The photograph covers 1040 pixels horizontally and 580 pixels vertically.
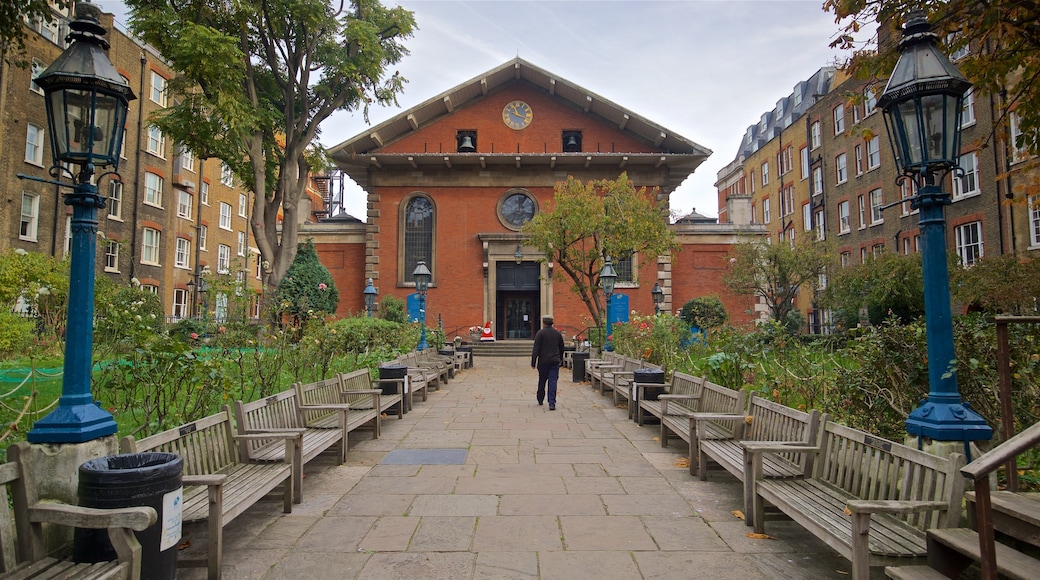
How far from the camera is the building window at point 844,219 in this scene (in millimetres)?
33209

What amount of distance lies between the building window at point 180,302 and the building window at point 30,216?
9.11 meters

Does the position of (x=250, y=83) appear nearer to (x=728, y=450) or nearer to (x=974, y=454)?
(x=728, y=450)

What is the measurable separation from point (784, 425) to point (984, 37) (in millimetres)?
5180

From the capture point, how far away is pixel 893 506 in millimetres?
3203

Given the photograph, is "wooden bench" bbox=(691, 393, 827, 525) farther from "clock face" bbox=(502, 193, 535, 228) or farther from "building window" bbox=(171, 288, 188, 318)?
"building window" bbox=(171, 288, 188, 318)

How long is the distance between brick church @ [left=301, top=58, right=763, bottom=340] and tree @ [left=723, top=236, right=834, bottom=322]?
1980mm

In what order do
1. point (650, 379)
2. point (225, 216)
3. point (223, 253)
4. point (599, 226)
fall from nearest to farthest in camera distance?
point (650, 379)
point (599, 226)
point (223, 253)
point (225, 216)

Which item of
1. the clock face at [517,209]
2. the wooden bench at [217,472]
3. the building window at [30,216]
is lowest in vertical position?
the wooden bench at [217,472]

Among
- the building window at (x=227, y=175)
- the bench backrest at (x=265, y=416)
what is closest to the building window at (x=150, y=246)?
the building window at (x=227, y=175)

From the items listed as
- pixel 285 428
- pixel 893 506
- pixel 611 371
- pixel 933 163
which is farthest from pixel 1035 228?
pixel 285 428

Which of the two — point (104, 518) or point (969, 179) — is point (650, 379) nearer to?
point (104, 518)

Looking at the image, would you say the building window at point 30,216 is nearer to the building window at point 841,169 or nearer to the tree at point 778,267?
the tree at point 778,267

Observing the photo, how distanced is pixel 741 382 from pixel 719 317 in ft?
56.9

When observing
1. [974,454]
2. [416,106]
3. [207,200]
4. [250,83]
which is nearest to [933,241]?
[974,454]
